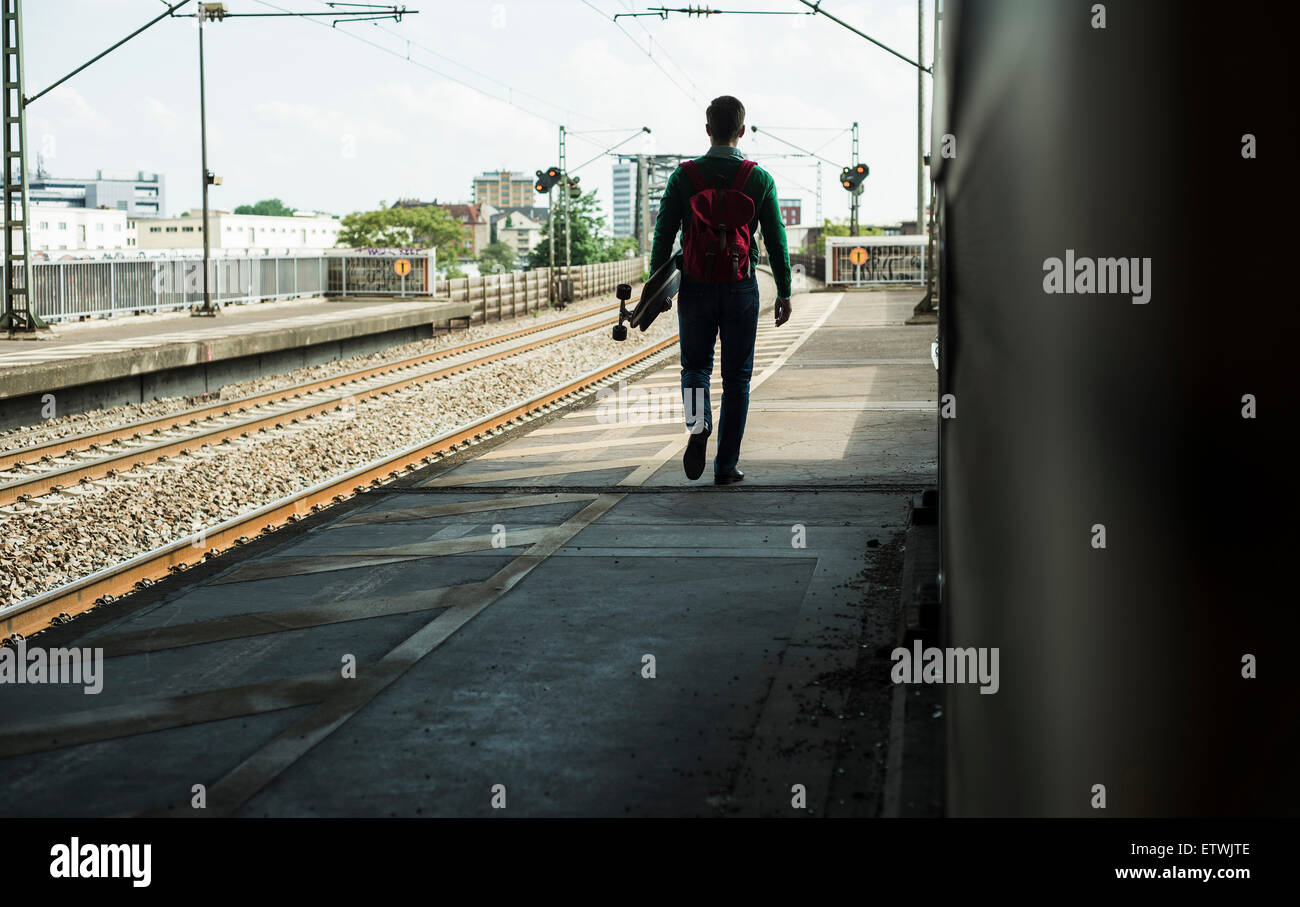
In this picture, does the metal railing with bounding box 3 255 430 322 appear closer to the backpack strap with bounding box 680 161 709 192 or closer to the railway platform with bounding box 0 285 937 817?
the backpack strap with bounding box 680 161 709 192

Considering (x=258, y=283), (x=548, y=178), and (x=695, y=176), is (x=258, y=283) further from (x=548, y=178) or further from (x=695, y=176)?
(x=695, y=176)

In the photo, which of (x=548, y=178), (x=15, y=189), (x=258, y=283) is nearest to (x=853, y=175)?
(x=548, y=178)

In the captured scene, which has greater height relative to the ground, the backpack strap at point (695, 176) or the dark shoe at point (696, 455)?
the backpack strap at point (695, 176)

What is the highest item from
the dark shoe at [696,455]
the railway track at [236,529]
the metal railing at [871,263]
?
the metal railing at [871,263]

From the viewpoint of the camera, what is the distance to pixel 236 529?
26.7 feet

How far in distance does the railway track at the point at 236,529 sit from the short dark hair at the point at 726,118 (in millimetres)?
3063

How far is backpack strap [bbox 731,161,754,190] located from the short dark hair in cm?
19

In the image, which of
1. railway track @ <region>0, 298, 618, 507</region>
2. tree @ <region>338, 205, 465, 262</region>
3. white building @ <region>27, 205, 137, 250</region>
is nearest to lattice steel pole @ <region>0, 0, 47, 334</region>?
railway track @ <region>0, 298, 618, 507</region>

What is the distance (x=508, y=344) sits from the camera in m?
27.2

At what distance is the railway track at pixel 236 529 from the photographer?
6.26 m

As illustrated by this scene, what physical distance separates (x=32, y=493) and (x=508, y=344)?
17.4 metres

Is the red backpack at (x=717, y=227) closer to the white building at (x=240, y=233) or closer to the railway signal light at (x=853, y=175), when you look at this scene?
the railway signal light at (x=853, y=175)

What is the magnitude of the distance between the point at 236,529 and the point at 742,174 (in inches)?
144

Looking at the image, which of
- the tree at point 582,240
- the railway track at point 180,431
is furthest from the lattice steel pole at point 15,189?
the tree at point 582,240
